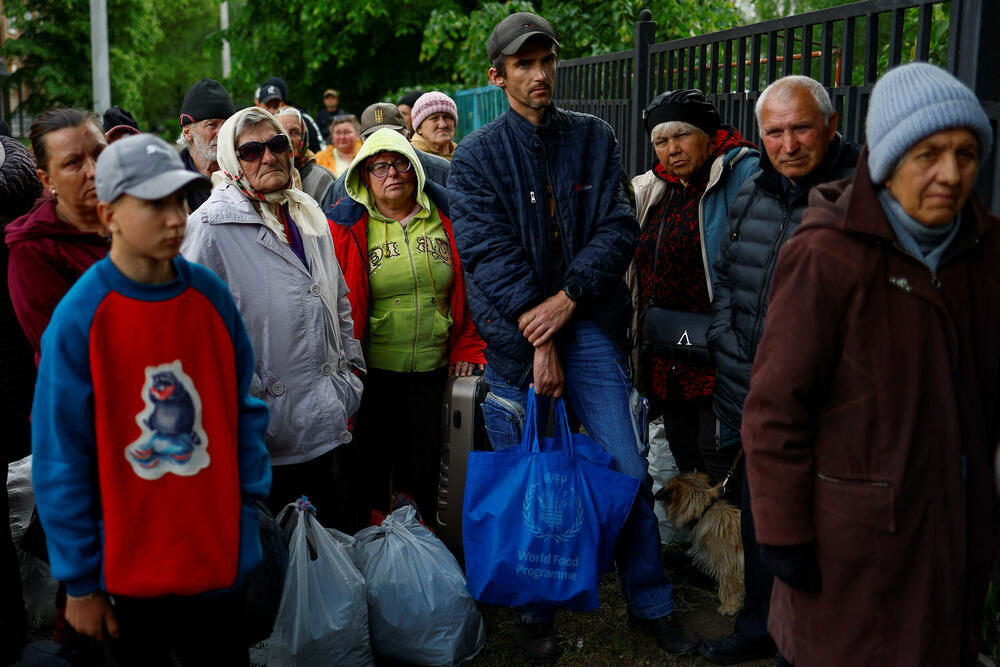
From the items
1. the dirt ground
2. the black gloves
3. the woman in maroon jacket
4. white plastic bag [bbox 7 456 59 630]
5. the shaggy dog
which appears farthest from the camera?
the shaggy dog

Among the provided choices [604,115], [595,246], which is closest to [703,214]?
[595,246]

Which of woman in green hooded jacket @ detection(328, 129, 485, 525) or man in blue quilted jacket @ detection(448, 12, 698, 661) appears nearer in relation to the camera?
man in blue quilted jacket @ detection(448, 12, 698, 661)

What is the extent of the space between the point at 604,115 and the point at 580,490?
191 inches

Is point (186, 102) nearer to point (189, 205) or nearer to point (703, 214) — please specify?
point (189, 205)

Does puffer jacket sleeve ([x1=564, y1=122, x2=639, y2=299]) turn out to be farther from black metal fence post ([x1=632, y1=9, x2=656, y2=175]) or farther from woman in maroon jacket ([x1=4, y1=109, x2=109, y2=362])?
black metal fence post ([x1=632, y1=9, x2=656, y2=175])

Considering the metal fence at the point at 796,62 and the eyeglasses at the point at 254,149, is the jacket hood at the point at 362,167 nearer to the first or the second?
the eyeglasses at the point at 254,149

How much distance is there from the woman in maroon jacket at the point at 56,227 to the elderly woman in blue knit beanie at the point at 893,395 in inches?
85.4

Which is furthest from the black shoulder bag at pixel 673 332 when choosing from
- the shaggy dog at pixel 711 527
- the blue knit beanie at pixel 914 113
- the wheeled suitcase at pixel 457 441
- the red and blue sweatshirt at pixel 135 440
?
the red and blue sweatshirt at pixel 135 440

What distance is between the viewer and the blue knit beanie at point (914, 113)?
2.09 m

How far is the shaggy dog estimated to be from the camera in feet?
13.7

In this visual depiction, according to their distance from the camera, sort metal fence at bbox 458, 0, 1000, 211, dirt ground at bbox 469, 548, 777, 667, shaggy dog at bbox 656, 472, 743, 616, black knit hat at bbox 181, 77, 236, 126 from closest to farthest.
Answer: metal fence at bbox 458, 0, 1000, 211 < dirt ground at bbox 469, 548, 777, 667 < shaggy dog at bbox 656, 472, 743, 616 < black knit hat at bbox 181, 77, 236, 126

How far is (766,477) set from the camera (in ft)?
7.39

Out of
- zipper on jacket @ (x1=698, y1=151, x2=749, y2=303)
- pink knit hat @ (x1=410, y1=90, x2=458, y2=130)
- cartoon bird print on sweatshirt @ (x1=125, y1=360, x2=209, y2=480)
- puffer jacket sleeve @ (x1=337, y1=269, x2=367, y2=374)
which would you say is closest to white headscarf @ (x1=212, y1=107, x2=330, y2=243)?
puffer jacket sleeve @ (x1=337, y1=269, x2=367, y2=374)

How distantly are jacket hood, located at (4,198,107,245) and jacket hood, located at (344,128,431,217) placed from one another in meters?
1.43
